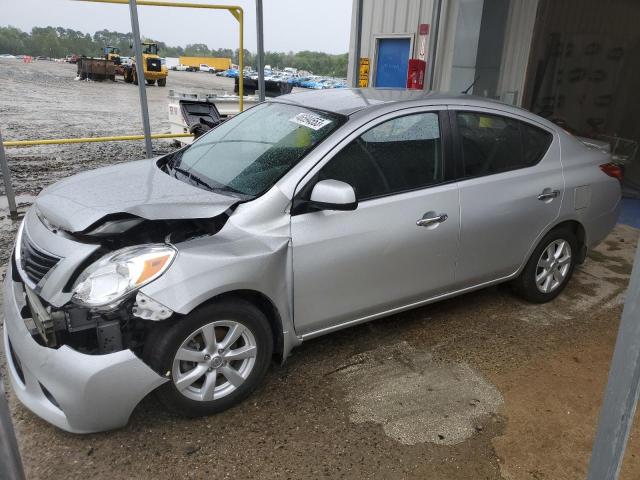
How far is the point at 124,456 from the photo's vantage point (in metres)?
2.42

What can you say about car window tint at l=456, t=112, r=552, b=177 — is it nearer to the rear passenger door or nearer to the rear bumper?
the rear passenger door

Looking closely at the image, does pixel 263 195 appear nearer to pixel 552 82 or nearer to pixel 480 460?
pixel 480 460

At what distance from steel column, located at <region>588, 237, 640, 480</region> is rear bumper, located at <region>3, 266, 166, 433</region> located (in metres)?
1.77

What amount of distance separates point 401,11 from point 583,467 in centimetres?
785

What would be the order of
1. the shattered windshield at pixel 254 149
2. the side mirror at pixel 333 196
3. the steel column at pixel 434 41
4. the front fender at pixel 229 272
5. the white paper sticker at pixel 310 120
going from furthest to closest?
the steel column at pixel 434 41 < the white paper sticker at pixel 310 120 < the shattered windshield at pixel 254 149 < the side mirror at pixel 333 196 < the front fender at pixel 229 272

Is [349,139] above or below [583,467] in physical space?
above

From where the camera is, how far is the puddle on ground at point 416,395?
2684 mm

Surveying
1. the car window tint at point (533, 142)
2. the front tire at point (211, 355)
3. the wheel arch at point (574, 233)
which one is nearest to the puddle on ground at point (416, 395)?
the front tire at point (211, 355)

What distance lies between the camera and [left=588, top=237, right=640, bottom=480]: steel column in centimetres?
142

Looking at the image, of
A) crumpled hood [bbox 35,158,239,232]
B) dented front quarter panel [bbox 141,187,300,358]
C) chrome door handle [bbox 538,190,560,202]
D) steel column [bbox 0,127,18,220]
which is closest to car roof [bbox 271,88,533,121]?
chrome door handle [bbox 538,190,560,202]

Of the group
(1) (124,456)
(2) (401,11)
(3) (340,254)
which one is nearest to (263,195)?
(3) (340,254)

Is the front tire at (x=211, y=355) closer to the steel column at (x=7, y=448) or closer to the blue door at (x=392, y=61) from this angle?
the steel column at (x=7, y=448)

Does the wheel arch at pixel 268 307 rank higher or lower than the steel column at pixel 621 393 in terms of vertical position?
lower

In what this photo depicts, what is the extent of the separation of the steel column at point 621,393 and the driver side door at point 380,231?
5.09 feet
